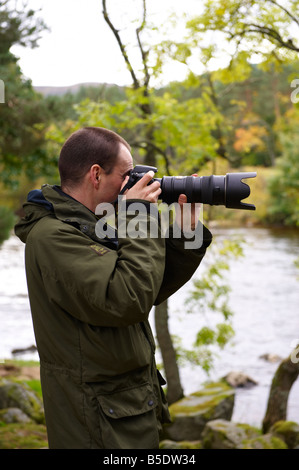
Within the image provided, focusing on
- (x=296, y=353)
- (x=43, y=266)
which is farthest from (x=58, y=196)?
(x=296, y=353)

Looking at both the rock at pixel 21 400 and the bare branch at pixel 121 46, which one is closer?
the bare branch at pixel 121 46

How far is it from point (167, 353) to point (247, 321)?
19.3ft

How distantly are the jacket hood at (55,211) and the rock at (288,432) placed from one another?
3324mm

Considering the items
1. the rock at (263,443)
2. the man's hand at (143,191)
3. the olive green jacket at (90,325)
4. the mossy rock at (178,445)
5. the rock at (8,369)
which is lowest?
the rock at (8,369)

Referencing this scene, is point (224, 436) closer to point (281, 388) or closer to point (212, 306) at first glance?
point (281, 388)

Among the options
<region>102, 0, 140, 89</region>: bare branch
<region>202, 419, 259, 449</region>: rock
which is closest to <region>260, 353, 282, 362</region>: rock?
<region>202, 419, 259, 449</region>: rock

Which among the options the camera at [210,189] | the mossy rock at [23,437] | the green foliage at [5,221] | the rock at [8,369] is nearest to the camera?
the camera at [210,189]

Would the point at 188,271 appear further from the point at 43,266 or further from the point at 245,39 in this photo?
the point at 245,39

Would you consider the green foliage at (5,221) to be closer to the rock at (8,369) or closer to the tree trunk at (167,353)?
the rock at (8,369)

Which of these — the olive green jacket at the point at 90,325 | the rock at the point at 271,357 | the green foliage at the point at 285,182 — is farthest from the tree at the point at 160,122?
the green foliage at the point at 285,182

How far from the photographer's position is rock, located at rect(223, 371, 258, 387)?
25.6ft

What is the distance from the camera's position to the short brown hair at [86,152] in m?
1.45

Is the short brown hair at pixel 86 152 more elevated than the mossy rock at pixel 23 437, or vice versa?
the short brown hair at pixel 86 152

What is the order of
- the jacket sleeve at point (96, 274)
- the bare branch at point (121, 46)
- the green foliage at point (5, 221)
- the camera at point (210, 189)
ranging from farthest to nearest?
the green foliage at point (5, 221) < the bare branch at point (121, 46) < the camera at point (210, 189) < the jacket sleeve at point (96, 274)
